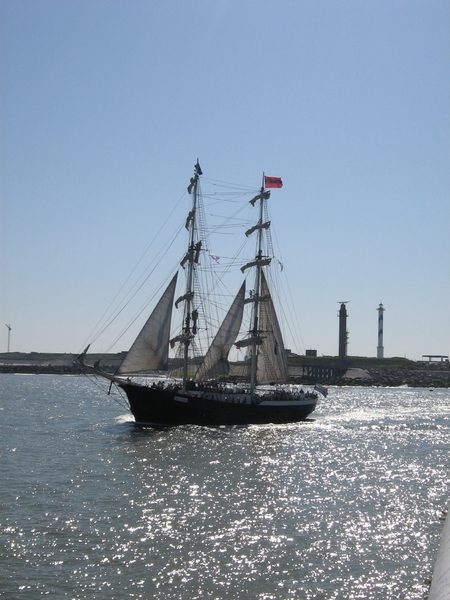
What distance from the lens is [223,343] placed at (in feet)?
200

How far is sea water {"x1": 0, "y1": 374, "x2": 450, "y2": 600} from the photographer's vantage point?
18.8 meters

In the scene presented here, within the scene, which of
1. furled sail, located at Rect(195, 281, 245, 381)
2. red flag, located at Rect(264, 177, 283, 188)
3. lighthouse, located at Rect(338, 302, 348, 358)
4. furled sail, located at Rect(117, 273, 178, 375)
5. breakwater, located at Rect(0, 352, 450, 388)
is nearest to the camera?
furled sail, located at Rect(117, 273, 178, 375)

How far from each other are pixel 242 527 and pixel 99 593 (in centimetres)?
752

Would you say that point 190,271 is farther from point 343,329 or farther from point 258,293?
point 343,329

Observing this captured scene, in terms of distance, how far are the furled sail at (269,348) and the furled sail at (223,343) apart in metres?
2.43

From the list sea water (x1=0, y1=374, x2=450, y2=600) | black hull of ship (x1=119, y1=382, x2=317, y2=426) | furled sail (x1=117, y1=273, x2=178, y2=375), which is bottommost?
sea water (x1=0, y1=374, x2=450, y2=600)

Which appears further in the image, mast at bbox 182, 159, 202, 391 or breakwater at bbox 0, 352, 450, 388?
breakwater at bbox 0, 352, 450, 388

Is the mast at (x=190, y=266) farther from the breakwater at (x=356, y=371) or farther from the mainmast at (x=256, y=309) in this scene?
the breakwater at (x=356, y=371)

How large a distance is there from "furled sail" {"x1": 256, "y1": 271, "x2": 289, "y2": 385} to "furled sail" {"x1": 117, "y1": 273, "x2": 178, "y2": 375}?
1201 cm

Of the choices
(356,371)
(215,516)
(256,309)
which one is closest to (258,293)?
(256,309)

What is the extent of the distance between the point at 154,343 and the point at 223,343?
9.20 meters

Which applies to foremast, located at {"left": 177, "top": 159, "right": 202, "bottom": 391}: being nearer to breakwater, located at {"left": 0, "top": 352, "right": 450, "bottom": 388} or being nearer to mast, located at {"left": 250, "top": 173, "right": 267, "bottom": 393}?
mast, located at {"left": 250, "top": 173, "right": 267, "bottom": 393}

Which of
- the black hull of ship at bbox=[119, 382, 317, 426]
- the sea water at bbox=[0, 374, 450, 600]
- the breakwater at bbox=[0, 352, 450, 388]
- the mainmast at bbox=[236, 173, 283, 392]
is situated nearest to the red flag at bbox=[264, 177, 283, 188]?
the mainmast at bbox=[236, 173, 283, 392]

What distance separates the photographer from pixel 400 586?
1873 cm
